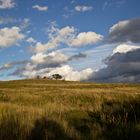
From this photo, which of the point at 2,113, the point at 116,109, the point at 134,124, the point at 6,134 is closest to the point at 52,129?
the point at 6,134

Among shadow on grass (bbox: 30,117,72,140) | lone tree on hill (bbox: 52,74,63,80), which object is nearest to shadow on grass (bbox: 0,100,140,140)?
shadow on grass (bbox: 30,117,72,140)

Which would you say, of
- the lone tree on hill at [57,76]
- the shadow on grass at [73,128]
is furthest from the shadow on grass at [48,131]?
the lone tree on hill at [57,76]

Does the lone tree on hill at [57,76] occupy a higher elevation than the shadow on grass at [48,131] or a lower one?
higher

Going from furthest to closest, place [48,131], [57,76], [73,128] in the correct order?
[57,76] → [73,128] → [48,131]

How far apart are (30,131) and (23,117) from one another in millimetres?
1713

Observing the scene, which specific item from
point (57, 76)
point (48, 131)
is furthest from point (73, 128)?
point (57, 76)

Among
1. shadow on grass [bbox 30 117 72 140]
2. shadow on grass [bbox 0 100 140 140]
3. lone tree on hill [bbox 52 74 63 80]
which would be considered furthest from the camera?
lone tree on hill [bbox 52 74 63 80]

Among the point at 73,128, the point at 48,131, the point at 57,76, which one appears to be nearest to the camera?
the point at 48,131

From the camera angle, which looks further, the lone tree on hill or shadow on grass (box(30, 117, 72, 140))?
the lone tree on hill

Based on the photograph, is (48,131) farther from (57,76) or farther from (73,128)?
(57,76)

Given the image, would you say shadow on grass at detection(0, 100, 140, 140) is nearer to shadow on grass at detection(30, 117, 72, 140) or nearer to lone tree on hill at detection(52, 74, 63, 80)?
shadow on grass at detection(30, 117, 72, 140)

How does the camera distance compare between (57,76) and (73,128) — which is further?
(57,76)

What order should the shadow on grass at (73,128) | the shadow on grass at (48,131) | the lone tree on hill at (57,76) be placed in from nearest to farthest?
the shadow on grass at (73,128) < the shadow on grass at (48,131) < the lone tree on hill at (57,76)

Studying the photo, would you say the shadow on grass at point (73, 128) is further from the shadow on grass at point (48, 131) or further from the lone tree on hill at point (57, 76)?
the lone tree on hill at point (57, 76)
